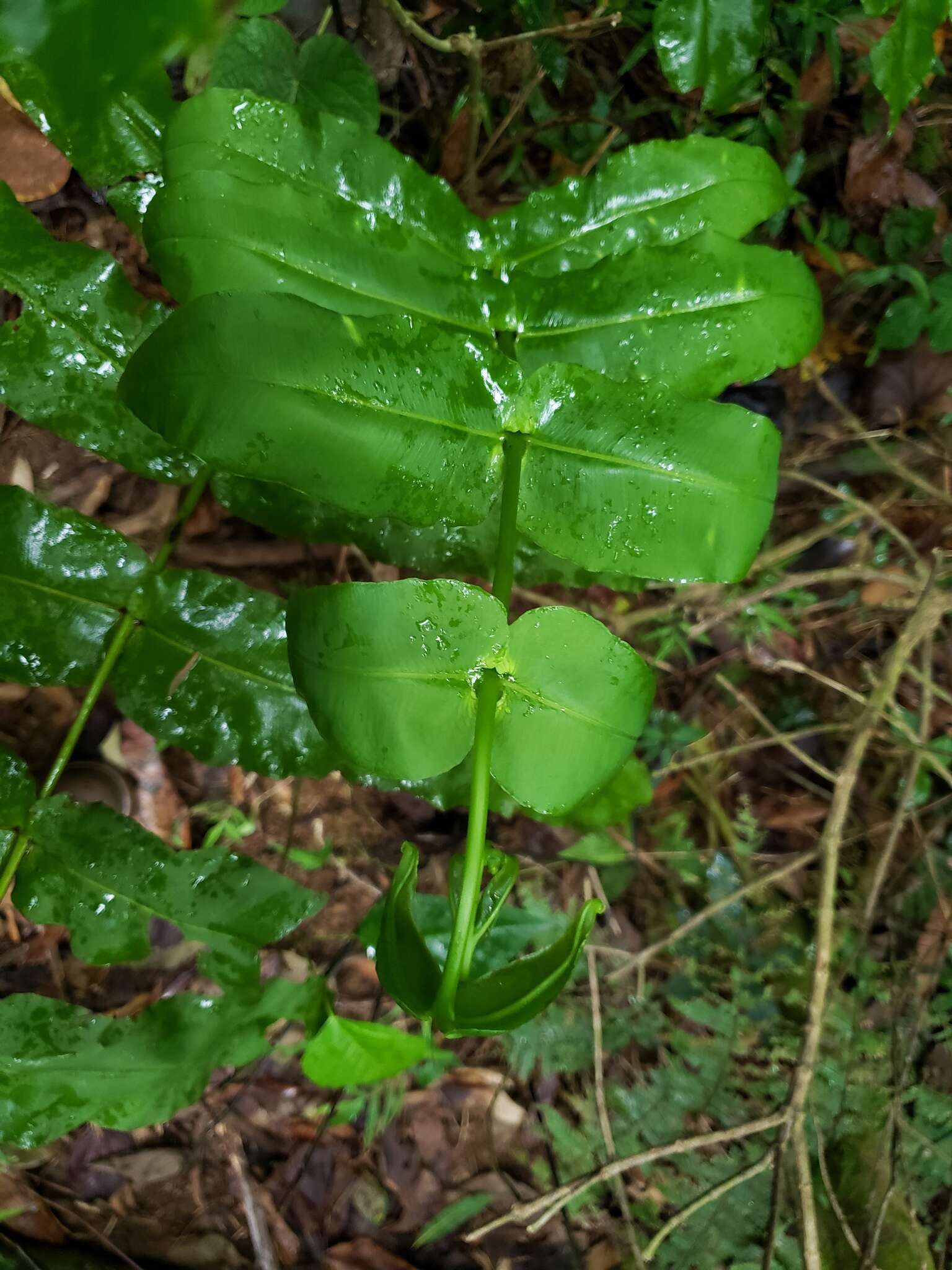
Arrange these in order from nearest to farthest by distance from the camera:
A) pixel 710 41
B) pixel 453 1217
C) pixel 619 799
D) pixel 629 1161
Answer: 1. pixel 710 41
2. pixel 629 1161
3. pixel 619 799
4. pixel 453 1217

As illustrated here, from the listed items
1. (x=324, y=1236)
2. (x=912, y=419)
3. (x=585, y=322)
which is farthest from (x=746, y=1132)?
(x=912, y=419)

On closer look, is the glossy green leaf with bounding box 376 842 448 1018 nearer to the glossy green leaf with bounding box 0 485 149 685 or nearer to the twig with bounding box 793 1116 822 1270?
the glossy green leaf with bounding box 0 485 149 685

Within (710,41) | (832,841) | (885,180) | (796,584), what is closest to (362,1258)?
(832,841)

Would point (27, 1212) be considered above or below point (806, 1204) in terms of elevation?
below

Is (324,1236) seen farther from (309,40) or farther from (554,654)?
(309,40)

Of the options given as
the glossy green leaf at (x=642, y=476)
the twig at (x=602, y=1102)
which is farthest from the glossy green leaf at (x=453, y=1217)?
the glossy green leaf at (x=642, y=476)

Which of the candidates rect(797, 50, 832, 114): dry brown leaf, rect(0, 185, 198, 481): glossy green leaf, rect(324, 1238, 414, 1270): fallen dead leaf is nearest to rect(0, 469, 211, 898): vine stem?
rect(0, 185, 198, 481): glossy green leaf

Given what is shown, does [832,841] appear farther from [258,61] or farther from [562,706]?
[258,61]
